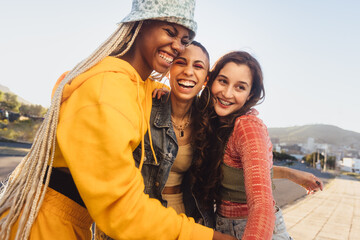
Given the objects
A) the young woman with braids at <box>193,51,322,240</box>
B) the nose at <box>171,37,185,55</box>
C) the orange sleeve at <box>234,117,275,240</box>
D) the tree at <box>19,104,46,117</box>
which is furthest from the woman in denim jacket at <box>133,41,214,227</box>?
the tree at <box>19,104,46,117</box>

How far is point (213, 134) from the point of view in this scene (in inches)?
91.4

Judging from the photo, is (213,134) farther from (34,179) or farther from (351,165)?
(351,165)

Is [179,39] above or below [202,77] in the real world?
above

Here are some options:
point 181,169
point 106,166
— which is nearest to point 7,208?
point 106,166

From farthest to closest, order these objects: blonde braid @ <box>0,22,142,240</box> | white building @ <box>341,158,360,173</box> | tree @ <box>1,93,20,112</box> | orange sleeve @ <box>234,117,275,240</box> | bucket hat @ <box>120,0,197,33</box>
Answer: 1. white building @ <box>341,158,360,173</box>
2. tree @ <box>1,93,20,112</box>
3. bucket hat @ <box>120,0,197,33</box>
4. orange sleeve @ <box>234,117,275,240</box>
5. blonde braid @ <box>0,22,142,240</box>

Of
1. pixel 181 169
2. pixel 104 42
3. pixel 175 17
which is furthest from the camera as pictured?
pixel 181 169

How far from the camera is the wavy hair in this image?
7.06 feet

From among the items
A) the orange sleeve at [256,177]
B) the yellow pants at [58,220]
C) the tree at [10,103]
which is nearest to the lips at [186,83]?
the orange sleeve at [256,177]

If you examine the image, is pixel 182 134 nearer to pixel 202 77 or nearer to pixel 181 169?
pixel 181 169

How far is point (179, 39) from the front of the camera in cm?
183

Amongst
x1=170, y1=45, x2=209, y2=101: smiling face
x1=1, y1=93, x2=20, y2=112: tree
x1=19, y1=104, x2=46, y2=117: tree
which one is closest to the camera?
x1=170, y1=45, x2=209, y2=101: smiling face

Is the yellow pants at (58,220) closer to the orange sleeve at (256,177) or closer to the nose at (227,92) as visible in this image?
the orange sleeve at (256,177)

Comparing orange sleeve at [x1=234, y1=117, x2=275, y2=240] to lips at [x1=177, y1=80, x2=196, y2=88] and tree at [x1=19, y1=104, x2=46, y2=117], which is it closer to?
lips at [x1=177, y1=80, x2=196, y2=88]

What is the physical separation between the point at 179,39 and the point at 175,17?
0.17 meters
